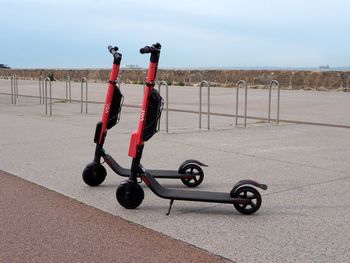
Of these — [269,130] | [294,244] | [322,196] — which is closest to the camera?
[294,244]

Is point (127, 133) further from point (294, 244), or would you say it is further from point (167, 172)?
point (294, 244)

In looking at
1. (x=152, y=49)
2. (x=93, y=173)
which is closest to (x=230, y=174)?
(x=93, y=173)

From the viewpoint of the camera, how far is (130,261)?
408 cm

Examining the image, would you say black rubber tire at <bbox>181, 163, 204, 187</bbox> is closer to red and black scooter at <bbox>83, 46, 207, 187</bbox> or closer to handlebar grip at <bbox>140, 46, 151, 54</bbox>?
red and black scooter at <bbox>83, 46, 207, 187</bbox>

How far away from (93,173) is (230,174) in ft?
5.89

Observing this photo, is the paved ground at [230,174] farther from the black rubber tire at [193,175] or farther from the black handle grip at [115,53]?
the black handle grip at [115,53]

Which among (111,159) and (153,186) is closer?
(153,186)

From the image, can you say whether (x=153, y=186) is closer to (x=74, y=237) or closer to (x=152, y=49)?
(x=74, y=237)

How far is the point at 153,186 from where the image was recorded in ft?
17.8

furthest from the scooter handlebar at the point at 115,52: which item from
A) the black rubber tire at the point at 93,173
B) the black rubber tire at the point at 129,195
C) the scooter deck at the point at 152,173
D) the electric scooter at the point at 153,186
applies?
the black rubber tire at the point at 129,195

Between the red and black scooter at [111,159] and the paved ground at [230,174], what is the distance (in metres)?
0.15

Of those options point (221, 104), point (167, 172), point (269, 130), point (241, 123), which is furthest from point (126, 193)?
point (221, 104)

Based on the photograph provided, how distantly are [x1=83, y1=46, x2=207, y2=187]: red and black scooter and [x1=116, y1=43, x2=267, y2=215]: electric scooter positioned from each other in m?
0.93

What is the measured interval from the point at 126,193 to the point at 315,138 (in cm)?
605
